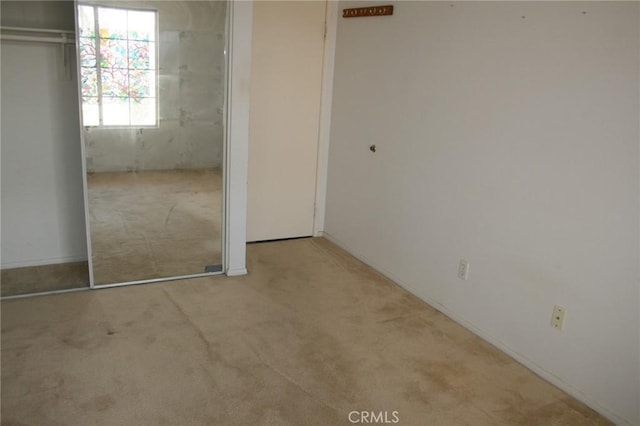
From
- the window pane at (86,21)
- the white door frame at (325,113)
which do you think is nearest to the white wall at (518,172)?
the white door frame at (325,113)

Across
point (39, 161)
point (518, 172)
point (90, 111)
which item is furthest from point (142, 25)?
point (518, 172)

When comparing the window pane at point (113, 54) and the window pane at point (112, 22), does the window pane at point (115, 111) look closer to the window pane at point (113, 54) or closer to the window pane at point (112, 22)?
the window pane at point (113, 54)

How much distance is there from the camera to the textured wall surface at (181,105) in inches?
122

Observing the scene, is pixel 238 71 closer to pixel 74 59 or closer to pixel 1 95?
pixel 74 59

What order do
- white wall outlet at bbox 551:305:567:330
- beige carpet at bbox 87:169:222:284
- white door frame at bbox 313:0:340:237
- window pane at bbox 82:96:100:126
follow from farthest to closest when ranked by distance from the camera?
white door frame at bbox 313:0:340:237
beige carpet at bbox 87:169:222:284
window pane at bbox 82:96:100:126
white wall outlet at bbox 551:305:567:330

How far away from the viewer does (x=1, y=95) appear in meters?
3.10

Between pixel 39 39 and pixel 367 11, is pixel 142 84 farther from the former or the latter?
pixel 367 11

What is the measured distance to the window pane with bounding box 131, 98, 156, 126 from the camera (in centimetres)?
312

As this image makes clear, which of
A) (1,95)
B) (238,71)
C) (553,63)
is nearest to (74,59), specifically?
(1,95)

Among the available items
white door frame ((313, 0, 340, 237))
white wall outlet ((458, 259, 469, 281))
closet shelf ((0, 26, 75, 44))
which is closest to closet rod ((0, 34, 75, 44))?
closet shelf ((0, 26, 75, 44))

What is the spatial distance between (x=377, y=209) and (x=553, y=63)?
1.68 metres

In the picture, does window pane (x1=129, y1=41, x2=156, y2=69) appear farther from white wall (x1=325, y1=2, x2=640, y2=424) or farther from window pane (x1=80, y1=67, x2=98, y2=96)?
white wall (x1=325, y1=2, x2=640, y2=424)

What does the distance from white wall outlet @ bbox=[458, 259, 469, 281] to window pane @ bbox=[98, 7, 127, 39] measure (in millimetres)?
2436

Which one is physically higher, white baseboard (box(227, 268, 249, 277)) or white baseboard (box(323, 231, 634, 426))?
white baseboard (box(227, 268, 249, 277))
